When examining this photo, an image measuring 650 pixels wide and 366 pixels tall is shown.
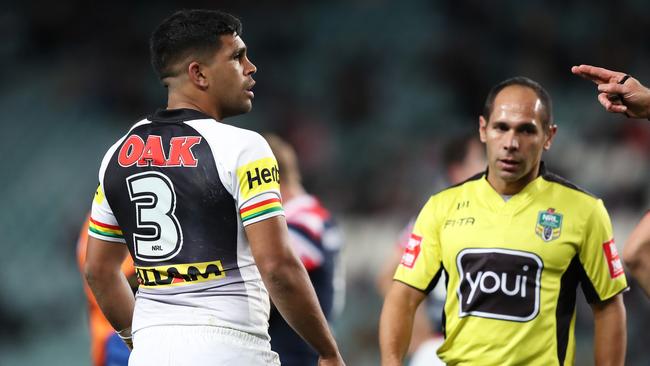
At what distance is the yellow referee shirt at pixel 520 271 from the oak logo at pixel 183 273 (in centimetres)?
93

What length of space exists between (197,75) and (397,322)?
1210mm

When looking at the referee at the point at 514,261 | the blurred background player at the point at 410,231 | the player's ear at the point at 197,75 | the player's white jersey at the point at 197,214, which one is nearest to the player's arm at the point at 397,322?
the referee at the point at 514,261

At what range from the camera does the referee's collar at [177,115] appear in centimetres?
338

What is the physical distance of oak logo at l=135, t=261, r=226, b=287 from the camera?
3.25 m

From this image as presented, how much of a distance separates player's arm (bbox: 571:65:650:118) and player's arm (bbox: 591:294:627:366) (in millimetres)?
785

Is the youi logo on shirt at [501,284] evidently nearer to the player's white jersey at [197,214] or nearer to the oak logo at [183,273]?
the player's white jersey at [197,214]

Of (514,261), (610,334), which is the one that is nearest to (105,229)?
(514,261)

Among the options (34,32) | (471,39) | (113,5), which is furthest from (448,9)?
(34,32)

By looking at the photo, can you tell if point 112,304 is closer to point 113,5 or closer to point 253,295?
point 253,295

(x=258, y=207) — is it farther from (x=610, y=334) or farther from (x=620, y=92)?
(x=610, y=334)

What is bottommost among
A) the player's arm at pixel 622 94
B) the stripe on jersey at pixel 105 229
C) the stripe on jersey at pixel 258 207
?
the stripe on jersey at pixel 105 229

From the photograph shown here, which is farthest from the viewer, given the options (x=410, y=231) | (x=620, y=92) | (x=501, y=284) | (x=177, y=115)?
(x=410, y=231)

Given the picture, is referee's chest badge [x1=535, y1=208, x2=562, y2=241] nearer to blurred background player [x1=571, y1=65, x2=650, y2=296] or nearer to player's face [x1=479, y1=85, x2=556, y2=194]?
player's face [x1=479, y1=85, x2=556, y2=194]

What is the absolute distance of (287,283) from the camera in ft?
10.5
